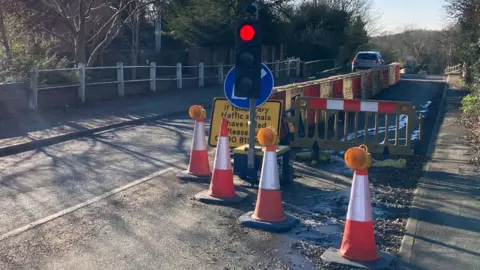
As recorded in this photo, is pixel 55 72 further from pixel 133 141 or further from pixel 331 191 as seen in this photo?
pixel 331 191

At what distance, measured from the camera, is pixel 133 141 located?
1352 cm

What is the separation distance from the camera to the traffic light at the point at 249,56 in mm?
8070

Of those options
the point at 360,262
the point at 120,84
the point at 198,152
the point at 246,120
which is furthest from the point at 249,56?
the point at 120,84

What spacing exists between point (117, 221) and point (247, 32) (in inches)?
105

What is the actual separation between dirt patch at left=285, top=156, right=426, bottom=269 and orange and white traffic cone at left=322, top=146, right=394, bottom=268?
16cm

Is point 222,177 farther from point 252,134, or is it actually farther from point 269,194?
point 269,194

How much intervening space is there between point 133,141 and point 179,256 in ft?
25.0

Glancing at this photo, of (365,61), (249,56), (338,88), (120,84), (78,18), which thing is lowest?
(120,84)

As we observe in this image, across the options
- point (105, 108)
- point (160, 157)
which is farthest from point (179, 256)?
point (105, 108)

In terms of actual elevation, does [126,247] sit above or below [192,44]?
below

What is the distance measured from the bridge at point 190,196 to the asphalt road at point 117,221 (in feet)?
0.06

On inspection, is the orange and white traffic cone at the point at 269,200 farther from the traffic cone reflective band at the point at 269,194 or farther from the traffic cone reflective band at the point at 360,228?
the traffic cone reflective band at the point at 360,228

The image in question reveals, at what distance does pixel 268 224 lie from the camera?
7105 millimetres

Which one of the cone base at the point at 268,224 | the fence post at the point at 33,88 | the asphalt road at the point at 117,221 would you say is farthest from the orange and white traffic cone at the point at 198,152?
the fence post at the point at 33,88
